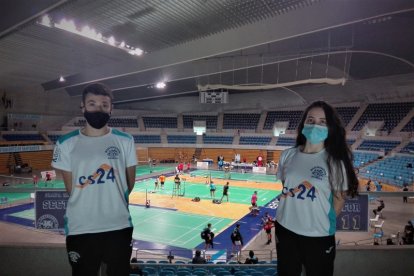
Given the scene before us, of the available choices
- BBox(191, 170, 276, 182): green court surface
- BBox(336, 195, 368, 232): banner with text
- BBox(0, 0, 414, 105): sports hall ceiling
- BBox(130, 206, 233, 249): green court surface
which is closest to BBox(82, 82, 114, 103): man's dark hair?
BBox(336, 195, 368, 232): banner with text

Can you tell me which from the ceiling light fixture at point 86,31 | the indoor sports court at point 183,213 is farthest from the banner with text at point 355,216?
the ceiling light fixture at point 86,31

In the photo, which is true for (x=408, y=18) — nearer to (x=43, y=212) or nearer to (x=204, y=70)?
(x=204, y=70)

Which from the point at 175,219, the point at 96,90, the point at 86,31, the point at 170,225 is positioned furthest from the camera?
the point at 175,219

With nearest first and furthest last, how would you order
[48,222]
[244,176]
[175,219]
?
[48,222], [175,219], [244,176]

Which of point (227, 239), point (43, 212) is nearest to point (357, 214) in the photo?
point (43, 212)

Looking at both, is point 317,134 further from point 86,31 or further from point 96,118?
point 86,31

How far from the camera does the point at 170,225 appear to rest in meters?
16.9

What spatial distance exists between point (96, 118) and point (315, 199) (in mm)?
1943

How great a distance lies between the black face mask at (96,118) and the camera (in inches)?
101

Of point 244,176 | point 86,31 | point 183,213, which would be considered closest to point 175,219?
point 183,213

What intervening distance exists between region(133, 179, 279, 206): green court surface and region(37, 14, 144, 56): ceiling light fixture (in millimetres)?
10949

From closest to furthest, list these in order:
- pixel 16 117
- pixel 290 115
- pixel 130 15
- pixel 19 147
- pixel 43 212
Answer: pixel 43 212 < pixel 130 15 < pixel 19 147 < pixel 16 117 < pixel 290 115

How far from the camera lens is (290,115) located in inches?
1746

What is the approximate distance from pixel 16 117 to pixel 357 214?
41.0 meters
